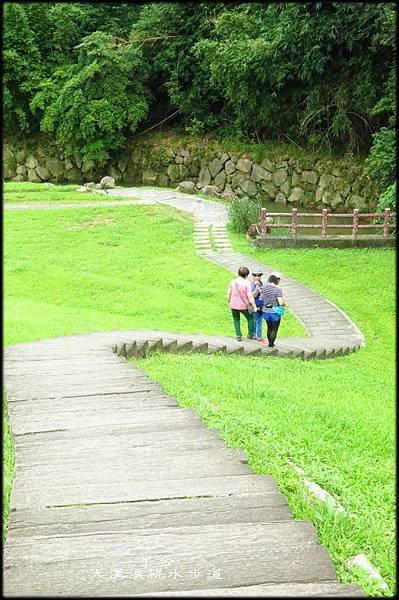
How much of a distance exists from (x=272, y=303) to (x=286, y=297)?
3.81 metres

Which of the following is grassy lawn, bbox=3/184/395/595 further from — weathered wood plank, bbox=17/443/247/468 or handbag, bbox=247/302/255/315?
handbag, bbox=247/302/255/315

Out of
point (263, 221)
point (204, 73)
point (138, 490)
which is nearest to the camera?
point (138, 490)

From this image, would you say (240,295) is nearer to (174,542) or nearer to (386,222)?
(174,542)

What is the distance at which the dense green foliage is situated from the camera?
787 inches

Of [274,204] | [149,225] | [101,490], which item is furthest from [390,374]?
[274,204]

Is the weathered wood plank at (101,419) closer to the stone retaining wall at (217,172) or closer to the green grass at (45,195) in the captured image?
the green grass at (45,195)

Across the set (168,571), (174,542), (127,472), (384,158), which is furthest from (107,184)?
(168,571)

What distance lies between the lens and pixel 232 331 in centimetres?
1015

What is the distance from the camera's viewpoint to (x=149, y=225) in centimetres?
1719

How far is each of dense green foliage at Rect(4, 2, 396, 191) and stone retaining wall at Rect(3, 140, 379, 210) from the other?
41.9 inches

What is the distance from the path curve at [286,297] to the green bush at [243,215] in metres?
0.45

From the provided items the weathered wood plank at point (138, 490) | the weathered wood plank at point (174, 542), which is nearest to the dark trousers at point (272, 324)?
the weathered wood plank at point (138, 490)

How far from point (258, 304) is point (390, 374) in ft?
7.03

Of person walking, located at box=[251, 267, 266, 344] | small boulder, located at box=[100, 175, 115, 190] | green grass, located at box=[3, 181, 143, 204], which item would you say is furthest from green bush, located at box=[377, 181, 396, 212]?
small boulder, located at box=[100, 175, 115, 190]
